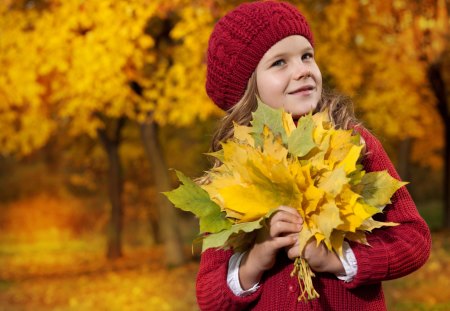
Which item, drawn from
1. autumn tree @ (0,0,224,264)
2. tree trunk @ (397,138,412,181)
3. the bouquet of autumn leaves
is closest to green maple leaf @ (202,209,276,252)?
the bouquet of autumn leaves

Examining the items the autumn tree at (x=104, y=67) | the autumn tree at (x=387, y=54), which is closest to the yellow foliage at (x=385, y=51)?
the autumn tree at (x=387, y=54)

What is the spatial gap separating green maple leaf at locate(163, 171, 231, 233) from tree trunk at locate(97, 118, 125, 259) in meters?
13.7

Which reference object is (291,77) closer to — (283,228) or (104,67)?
(283,228)

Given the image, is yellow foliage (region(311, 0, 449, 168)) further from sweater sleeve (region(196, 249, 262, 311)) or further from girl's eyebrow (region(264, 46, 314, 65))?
sweater sleeve (region(196, 249, 262, 311))

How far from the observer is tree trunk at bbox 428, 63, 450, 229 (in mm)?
14883

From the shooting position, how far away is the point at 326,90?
284 centimetres

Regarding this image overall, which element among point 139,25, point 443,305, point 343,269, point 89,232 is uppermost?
point 139,25

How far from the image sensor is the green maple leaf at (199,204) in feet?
7.54

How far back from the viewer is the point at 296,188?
7.24 ft

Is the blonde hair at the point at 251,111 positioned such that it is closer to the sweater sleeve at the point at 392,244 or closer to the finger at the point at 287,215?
the sweater sleeve at the point at 392,244

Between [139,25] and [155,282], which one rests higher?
[139,25]

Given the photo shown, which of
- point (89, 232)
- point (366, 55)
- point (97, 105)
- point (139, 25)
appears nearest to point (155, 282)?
point (97, 105)

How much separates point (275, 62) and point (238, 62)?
0.17 m

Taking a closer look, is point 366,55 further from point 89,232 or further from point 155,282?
point 89,232
